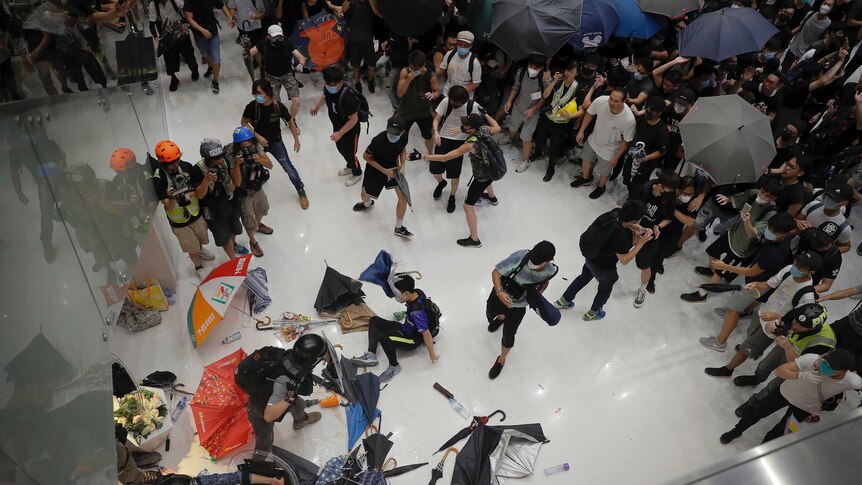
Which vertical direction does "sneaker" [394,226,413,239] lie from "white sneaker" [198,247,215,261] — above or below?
below

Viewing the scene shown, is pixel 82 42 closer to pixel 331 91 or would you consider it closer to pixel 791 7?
pixel 331 91

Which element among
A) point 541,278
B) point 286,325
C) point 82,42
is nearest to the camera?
point 541,278

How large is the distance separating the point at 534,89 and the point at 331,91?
2440 millimetres

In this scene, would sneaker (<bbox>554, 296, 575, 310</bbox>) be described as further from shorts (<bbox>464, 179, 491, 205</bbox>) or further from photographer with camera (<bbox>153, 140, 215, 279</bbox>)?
photographer with camera (<bbox>153, 140, 215, 279</bbox>)

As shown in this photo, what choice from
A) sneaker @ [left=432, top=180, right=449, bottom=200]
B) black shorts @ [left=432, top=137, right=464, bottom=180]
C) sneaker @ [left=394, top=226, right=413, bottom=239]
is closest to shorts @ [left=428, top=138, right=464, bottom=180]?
black shorts @ [left=432, top=137, right=464, bottom=180]

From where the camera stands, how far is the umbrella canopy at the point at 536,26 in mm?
6645

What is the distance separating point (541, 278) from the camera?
4676mm

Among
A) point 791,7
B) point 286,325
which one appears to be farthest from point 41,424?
point 791,7

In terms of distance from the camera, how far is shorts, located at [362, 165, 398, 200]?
6234 mm

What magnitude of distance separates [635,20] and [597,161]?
1.77 meters

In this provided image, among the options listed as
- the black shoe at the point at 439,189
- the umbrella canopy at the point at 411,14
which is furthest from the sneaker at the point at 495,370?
the umbrella canopy at the point at 411,14

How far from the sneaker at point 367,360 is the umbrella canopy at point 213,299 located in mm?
→ 1240

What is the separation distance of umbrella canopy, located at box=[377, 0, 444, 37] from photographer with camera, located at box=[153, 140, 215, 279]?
10.5 ft

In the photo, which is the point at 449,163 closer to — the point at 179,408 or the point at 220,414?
the point at 220,414
